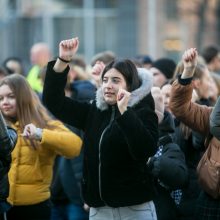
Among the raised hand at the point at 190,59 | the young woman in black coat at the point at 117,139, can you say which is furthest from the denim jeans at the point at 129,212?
the raised hand at the point at 190,59

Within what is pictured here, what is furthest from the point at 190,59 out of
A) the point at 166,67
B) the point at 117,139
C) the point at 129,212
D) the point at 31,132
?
the point at 166,67

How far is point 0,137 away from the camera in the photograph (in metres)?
5.57

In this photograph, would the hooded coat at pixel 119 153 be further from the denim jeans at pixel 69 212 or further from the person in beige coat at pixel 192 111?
the denim jeans at pixel 69 212

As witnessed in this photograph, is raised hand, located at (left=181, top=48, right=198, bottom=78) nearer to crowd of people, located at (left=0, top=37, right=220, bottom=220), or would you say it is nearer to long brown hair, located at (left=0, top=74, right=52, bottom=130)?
crowd of people, located at (left=0, top=37, right=220, bottom=220)

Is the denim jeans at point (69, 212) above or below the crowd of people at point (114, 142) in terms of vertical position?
below

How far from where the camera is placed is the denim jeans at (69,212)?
27.7 feet

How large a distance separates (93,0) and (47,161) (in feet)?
52.4

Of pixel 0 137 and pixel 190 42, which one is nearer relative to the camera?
pixel 0 137

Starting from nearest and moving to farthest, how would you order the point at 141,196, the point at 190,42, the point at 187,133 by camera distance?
the point at 141,196 → the point at 187,133 → the point at 190,42

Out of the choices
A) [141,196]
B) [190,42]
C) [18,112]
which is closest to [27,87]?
[18,112]

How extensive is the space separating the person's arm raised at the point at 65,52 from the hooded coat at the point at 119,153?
13.4 inches

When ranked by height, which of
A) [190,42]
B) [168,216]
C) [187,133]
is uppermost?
[187,133]

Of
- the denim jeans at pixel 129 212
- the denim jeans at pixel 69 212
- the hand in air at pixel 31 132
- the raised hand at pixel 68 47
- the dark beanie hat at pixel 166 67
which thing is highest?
the raised hand at pixel 68 47

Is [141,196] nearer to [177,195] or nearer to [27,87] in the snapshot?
[177,195]
